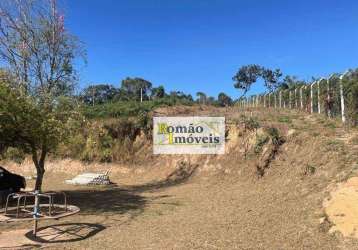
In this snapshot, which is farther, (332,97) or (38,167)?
(332,97)

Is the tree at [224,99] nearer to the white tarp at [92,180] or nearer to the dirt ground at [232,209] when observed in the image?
the white tarp at [92,180]

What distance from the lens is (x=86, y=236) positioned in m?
9.53

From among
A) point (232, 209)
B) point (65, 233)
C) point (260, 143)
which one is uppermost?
point (260, 143)

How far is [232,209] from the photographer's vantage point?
1180 cm

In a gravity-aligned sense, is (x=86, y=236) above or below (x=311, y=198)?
below

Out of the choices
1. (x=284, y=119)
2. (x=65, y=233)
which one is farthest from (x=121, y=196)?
(x=284, y=119)

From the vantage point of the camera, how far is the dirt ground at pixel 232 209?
878cm

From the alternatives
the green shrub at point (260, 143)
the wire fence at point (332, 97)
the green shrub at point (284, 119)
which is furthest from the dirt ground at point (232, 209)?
the wire fence at point (332, 97)

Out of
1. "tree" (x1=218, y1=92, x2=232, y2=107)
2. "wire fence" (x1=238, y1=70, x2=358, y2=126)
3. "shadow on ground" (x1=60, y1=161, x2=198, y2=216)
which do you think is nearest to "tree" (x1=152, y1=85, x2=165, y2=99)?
"tree" (x1=218, y1=92, x2=232, y2=107)

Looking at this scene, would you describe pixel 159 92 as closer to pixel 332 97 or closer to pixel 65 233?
pixel 332 97

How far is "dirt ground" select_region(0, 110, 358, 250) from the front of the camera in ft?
28.8

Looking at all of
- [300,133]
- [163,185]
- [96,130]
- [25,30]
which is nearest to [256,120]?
[300,133]

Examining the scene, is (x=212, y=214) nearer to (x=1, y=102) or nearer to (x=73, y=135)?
(x=73, y=135)

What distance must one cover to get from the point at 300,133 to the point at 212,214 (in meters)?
6.94
